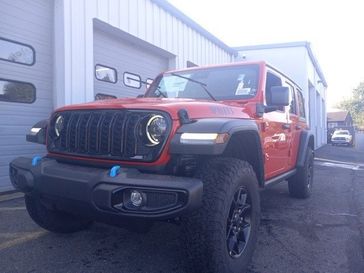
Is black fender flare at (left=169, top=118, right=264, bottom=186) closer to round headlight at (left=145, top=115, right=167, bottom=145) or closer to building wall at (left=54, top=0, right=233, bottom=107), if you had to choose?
round headlight at (left=145, top=115, right=167, bottom=145)

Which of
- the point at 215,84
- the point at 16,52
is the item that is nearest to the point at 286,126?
the point at 215,84

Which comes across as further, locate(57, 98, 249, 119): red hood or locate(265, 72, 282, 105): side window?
locate(265, 72, 282, 105): side window

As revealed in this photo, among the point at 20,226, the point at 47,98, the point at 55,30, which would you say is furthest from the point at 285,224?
the point at 55,30

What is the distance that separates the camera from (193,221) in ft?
7.91

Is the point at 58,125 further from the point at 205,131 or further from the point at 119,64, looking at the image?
the point at 119,64

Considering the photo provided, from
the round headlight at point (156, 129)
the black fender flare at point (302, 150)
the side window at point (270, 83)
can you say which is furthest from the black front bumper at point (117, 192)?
the black fender flare at point (302, 150)

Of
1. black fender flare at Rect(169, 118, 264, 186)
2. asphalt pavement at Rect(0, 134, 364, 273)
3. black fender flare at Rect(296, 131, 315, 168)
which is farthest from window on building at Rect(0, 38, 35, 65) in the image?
black fender flare at Rect(296, 131, 315, 168)

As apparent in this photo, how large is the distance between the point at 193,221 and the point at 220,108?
1.10 meters

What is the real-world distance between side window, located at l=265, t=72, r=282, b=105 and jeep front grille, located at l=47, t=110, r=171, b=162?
189cm

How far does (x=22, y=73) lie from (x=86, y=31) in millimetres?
1447

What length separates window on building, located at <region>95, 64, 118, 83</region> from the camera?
23.6 ft

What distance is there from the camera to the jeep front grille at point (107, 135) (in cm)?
257

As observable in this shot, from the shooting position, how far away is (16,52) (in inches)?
222

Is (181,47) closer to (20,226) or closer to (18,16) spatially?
(18,16)
